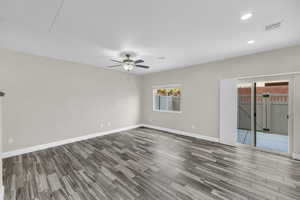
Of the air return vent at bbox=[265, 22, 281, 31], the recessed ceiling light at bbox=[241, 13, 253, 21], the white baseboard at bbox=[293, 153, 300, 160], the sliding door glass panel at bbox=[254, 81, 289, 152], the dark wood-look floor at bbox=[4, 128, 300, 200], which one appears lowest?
the dark wood-look floor at bbox=[4, 128, 300, 200]

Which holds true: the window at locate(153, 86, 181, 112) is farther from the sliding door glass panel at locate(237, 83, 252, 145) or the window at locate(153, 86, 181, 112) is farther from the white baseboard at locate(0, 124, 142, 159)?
the white baseboard at locate(0, 124, 142, 159)

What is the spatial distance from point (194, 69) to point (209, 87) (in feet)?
2.92

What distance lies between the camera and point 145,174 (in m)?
2.31

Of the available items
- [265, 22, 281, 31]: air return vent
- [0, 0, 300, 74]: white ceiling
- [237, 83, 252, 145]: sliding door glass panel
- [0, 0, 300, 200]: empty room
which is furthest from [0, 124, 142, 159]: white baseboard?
[265, 22, 281, 31]: air return vent

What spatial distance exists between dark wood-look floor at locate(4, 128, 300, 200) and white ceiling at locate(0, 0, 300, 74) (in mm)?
2693

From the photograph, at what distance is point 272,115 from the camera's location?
3.49m

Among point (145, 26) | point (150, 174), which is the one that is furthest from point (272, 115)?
point (145, 26)

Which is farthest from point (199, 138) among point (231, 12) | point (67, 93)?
point (67, 93)

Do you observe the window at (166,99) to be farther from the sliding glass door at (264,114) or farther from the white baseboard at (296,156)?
the white baseboard at (296,156)

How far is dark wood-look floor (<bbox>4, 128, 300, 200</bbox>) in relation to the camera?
6.06 ft

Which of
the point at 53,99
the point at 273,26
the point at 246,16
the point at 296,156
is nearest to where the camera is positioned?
the point at 246,16

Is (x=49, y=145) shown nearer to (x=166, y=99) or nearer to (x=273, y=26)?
(x=166, y=99)

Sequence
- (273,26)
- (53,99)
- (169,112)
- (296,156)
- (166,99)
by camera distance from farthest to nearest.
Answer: (166,99)
(169,112)
(53,99)
(296,156)
(273,26)

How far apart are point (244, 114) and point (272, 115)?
65 cm
